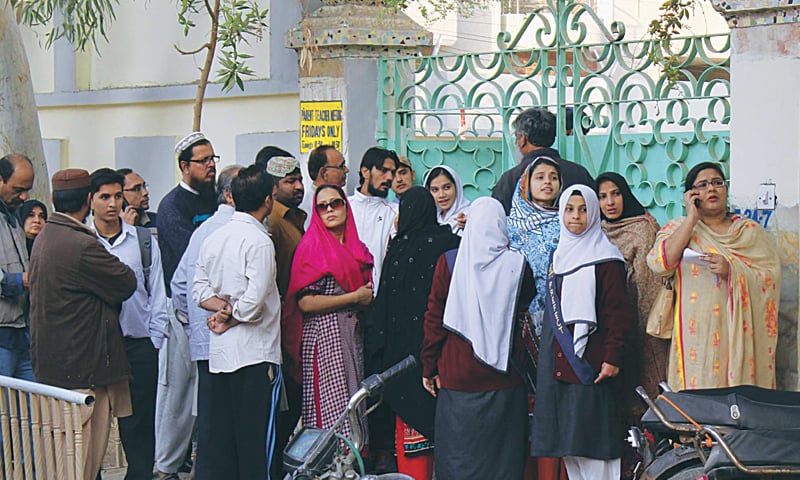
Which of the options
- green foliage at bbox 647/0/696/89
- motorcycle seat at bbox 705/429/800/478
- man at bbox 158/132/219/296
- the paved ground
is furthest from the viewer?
the paved ground

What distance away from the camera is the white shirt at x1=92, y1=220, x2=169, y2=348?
6.46 meters

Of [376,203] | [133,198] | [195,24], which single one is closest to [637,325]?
[376,203]

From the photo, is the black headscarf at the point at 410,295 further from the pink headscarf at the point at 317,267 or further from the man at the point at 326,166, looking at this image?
the man at the point at 326,166

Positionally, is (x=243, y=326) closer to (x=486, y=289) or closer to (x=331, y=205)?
(x=331, y=205)

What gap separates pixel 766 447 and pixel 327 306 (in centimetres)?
249

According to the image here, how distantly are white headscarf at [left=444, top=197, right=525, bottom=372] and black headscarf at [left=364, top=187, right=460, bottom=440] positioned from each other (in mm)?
470

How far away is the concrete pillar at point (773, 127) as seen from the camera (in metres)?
5.98

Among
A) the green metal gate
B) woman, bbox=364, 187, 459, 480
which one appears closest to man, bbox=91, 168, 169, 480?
woman, bbox=364, 187, 459, 480

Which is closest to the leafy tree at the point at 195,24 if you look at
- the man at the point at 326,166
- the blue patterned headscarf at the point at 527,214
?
the man at the point at 326,166

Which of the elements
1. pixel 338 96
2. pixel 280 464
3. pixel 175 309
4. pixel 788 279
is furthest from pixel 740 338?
pixel 338 96

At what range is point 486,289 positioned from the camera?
225 inches

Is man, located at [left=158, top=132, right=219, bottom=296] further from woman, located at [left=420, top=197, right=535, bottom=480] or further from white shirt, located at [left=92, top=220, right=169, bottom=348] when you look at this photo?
woman, located at [left=420, top=197, right=535, bottom=480]

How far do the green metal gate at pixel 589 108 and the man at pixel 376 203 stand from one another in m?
0.74

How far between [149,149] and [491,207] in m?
5.39
